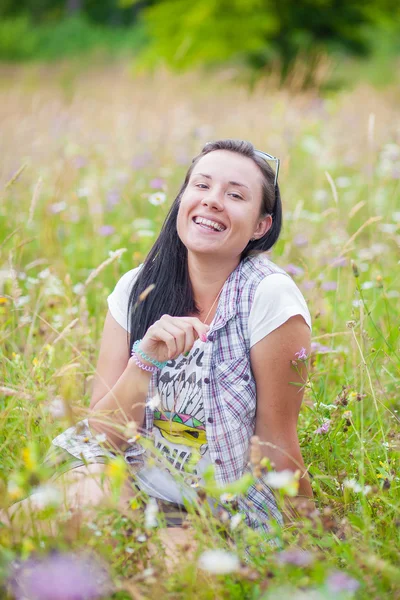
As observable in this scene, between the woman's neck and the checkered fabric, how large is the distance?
0.10 m

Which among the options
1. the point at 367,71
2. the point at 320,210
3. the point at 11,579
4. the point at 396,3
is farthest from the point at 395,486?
the point at 367,71

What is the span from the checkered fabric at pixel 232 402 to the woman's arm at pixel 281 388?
0.04 meters

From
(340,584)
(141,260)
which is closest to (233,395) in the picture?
(340,584)

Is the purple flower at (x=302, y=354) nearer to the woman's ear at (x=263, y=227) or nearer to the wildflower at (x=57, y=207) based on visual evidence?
the woman's ear at (x=263, y=227)

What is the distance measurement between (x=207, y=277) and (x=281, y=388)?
0.43m

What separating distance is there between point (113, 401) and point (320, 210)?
100 inches

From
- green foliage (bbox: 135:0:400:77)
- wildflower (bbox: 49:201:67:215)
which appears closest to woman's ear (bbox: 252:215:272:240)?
wildflower (bbox: 49:201:67:215)

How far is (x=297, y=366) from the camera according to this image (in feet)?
5.72

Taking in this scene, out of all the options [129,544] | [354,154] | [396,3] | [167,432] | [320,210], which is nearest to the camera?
[129,544]

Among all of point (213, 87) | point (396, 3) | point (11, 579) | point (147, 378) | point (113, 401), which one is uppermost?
point (396, 3)

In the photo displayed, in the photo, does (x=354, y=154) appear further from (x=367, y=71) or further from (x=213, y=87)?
(x=367, y=71)

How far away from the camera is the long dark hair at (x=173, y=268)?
1943mm

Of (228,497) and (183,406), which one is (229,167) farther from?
(228,497)

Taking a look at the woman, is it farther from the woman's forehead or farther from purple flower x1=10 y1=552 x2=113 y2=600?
purple flower x1=10 y1=552 x2=113 y2=600
